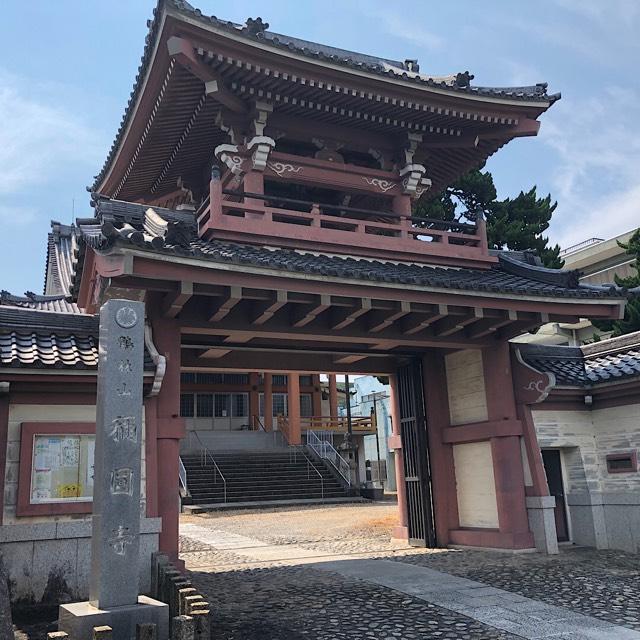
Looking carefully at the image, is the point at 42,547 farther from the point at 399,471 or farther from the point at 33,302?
the point at 33,302

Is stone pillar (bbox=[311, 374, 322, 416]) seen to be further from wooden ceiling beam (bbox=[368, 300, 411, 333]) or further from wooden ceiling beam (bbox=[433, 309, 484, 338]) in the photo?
wooden ceiling beam (bbox=[368, 300, 411, 333])

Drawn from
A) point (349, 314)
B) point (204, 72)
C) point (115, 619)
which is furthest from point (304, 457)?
point (115, 619)

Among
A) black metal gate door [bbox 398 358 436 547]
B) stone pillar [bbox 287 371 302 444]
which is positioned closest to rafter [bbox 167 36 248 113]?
black metal gate door [bbox 398 358 436 547]

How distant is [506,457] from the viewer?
11.4 metres

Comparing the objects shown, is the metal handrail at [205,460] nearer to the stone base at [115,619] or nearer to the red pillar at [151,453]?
the red pillar at [151,453]

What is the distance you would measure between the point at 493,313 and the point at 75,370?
22.4 ft

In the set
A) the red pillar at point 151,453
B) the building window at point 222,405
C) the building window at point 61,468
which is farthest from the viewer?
the building window at point 222,405

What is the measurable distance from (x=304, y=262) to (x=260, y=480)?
62.3ft

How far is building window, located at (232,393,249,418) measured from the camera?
1492 inches

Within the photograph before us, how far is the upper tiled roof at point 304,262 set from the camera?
28.1 feet

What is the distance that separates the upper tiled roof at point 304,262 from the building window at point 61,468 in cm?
274

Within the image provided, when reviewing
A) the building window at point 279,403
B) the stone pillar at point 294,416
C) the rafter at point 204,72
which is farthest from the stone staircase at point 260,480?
the rafter at point 204,72

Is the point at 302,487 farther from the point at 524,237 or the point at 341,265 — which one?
the point at 341,265

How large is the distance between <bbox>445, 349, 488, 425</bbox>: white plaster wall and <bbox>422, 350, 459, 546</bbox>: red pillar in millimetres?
138
